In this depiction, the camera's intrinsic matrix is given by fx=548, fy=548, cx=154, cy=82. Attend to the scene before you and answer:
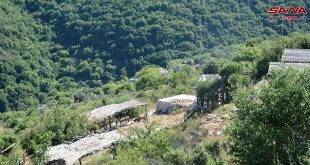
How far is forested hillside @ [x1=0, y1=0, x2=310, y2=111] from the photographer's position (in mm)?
73062

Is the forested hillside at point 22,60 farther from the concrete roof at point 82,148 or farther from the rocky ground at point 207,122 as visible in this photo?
the concrete roof at point 82,148

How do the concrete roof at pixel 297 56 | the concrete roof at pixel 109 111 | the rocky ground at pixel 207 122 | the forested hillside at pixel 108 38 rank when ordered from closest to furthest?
the rocky ground at pixel 207 122 → the concrete roof at pixel 297 56 → the concrete roof at pixel 109 111 → the forested hillside at pixel 108 38

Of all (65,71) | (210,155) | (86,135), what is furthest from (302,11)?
(210,155)

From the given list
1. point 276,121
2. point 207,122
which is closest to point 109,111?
point 207,122

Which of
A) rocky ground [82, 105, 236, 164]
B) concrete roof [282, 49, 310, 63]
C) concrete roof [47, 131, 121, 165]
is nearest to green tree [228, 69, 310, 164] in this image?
rocky ground [82, 105, 236, 164]

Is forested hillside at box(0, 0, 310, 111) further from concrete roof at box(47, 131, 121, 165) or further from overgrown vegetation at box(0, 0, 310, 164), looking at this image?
concrete roof at box(47, 131, 121, 165)

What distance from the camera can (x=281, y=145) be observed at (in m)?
13.8

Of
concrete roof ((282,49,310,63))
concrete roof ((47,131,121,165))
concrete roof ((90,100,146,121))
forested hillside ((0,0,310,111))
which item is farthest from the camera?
forested hillside ((0,0,310,111))

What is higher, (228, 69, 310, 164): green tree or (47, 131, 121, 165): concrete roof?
(228, 69, 310, 164): green tree

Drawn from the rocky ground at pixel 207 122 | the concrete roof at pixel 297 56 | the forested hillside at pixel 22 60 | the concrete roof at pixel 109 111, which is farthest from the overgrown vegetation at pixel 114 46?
the concrete roof at pixel 297 56

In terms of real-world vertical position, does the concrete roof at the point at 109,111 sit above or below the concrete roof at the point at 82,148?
below

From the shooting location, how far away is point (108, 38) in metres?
82.8

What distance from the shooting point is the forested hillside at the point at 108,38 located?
240 feet

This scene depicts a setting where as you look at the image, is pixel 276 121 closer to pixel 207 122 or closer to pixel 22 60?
pixel 207 122
